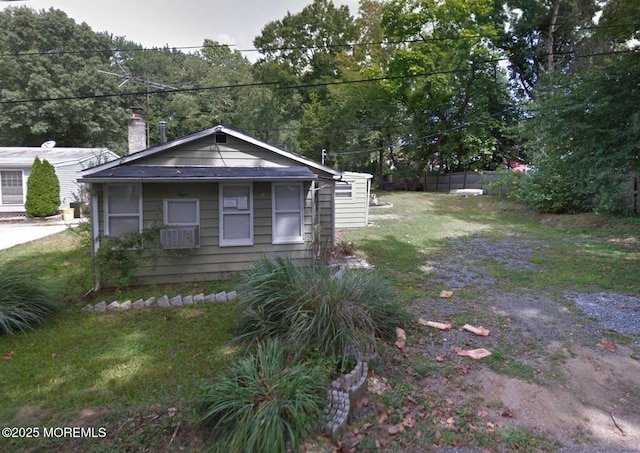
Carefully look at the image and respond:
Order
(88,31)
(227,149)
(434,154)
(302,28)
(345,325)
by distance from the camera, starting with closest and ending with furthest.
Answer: (345,325) < (227,149) < (434,154) < (88,31) < (302,28)

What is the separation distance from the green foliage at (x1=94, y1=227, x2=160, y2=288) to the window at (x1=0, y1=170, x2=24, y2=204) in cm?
1430

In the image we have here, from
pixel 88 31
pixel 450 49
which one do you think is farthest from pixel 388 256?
pixel 88 31

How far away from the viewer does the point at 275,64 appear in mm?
31547

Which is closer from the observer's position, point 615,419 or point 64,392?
point 615,419

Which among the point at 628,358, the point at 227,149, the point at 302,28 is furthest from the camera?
the point at 302,28

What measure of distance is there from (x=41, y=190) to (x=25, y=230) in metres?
3.34

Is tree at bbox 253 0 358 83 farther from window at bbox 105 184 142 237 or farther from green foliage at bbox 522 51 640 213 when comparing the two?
window at bbox 105 184 142 237

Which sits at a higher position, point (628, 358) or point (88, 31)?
point (88, 31)

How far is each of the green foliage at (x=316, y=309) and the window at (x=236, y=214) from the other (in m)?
2.58

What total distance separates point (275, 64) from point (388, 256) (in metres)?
28.4

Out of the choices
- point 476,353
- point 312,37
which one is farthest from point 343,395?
point 312,37

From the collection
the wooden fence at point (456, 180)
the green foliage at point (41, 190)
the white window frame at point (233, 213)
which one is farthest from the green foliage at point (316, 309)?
the wooden fence at point (456, 180)

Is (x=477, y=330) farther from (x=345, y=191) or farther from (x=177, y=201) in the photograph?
(x=345, y=191)

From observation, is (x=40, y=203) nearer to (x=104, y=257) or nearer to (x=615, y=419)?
(x=104, y=257)
